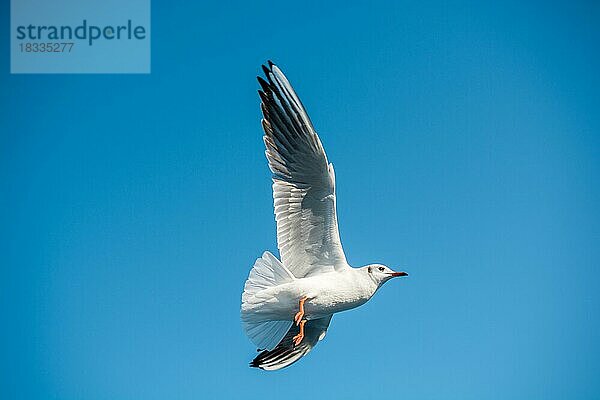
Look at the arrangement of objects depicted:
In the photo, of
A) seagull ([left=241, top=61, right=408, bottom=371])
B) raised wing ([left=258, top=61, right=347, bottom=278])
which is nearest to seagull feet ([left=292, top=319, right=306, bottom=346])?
seagull ([left=241, top=61, right=408, bottom=371])

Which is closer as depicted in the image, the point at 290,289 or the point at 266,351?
the point at 290,289

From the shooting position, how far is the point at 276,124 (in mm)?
2689

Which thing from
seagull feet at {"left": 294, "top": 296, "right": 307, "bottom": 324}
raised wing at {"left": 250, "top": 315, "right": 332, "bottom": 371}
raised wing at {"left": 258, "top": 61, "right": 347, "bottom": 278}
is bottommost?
raised wing at {"left": 250, "top": 315, "right": 332, "bottom": 371}

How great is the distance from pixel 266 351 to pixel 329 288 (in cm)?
32

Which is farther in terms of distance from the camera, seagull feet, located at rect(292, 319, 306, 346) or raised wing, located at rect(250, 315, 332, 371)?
raised wing, located at rect(250, 315, 332, 371)

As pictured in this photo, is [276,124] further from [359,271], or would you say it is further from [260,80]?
[359,271]

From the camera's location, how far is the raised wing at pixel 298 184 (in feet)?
8.70

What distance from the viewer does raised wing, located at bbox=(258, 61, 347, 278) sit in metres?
2.65

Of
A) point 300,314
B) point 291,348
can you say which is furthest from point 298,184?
point 291,348

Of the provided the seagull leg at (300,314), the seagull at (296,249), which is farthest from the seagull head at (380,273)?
the seagull leg at (300,314)

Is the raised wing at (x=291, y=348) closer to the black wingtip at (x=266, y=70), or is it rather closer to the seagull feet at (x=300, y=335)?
the seagull feet at (x=300, y=335)

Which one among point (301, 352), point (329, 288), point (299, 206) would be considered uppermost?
point (299, 206)

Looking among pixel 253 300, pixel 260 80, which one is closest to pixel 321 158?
pixel 260 80

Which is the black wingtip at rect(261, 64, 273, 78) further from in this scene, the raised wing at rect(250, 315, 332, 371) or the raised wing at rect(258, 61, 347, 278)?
the raised wing at rect(250, 315, 332, 371)
